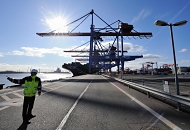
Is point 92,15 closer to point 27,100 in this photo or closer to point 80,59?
point 80,59

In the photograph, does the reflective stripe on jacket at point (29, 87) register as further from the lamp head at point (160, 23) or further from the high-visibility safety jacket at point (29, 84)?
the lamp head at point (160, 23)

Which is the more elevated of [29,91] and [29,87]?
[29,87]

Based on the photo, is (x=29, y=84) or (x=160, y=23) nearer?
(x=29, y=84)

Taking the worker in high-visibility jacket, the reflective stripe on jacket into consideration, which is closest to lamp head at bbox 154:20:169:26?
the worker in high-visibility jacket

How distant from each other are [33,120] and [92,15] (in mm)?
58164

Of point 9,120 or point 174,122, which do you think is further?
point 9,120

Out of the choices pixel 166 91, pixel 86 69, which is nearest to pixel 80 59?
pixel 86 69

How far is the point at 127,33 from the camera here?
5281cm

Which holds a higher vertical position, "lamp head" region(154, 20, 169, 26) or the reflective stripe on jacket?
"lamp head" region(154, 20, 169, 26)

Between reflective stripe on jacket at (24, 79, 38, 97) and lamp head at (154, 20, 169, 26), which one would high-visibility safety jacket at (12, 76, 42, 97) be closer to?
reflective stripe on jacket at (24, 79, 38, 97)

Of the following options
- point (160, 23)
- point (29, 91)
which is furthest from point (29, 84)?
point (160, 23)

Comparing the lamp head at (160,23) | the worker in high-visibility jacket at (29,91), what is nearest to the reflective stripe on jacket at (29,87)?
the worker in high-visibility jacket at (29,91)

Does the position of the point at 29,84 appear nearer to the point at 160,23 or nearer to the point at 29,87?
the point at 29,87

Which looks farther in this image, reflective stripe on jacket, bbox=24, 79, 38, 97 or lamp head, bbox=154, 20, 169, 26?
lamp head, bbox=154, 20, 169, 26
